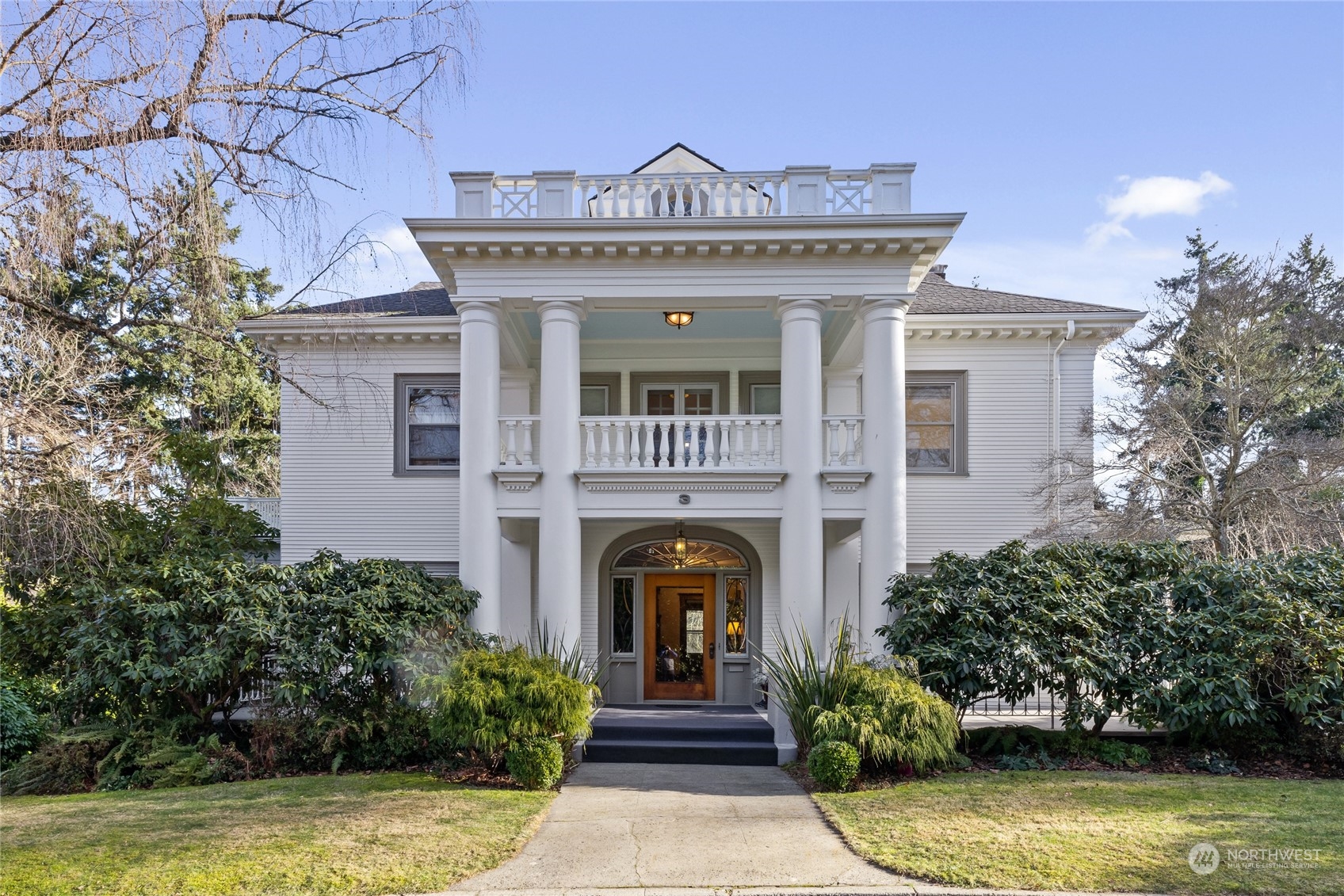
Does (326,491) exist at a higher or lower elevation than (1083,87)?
lower

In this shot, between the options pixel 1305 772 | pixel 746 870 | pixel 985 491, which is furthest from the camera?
pixel 985 491

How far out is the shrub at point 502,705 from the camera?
9211 mm

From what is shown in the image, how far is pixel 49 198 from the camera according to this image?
506 centimetres

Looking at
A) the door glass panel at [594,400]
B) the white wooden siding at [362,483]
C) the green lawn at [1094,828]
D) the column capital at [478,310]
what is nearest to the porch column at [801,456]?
the green lawn at [1094,828]

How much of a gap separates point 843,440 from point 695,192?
13.1 ft

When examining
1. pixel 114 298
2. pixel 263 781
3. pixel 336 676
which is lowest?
pixel 263 781

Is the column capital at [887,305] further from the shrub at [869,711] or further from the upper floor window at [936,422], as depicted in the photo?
the shrub at [869,711]

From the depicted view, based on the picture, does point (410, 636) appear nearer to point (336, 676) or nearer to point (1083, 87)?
point (336, 676)

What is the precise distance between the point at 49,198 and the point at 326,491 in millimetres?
9679

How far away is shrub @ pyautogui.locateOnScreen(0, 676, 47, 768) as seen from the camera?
11062 mm

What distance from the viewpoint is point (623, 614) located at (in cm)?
1460

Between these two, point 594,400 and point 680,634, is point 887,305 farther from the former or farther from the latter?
point 680,634

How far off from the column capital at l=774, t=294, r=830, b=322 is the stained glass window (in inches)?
182

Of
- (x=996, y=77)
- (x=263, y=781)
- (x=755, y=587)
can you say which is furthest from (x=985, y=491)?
(x=263, y=781)
